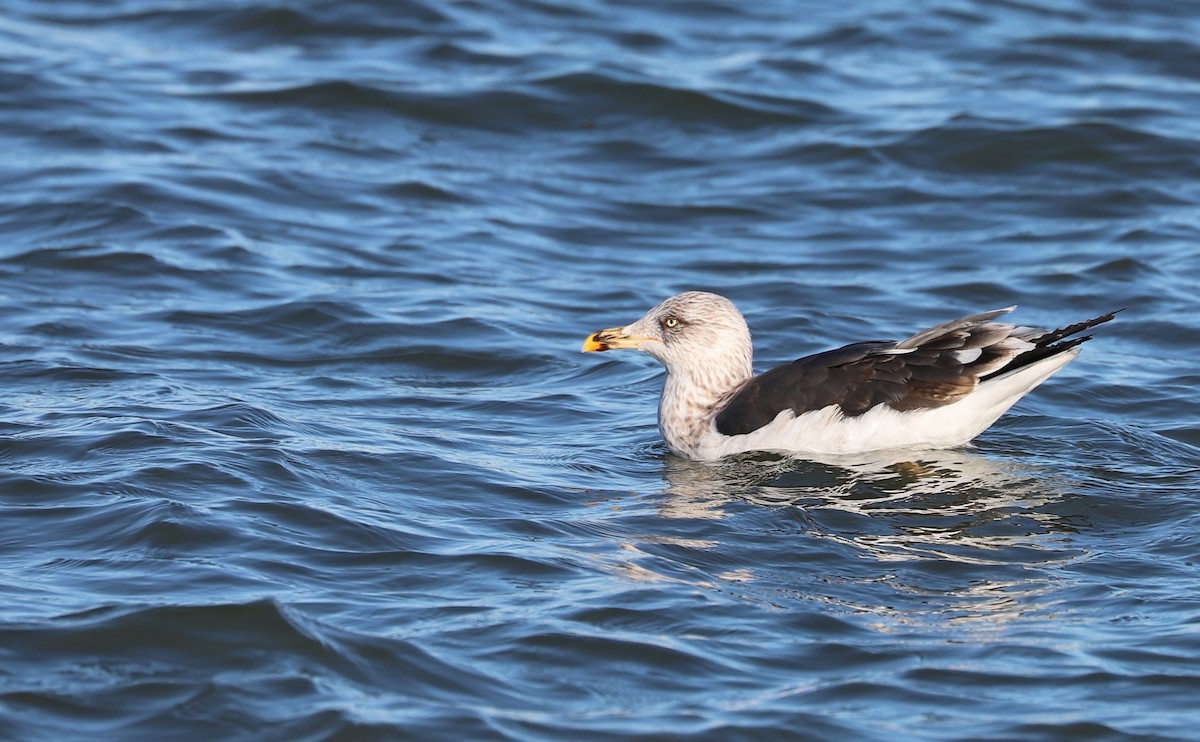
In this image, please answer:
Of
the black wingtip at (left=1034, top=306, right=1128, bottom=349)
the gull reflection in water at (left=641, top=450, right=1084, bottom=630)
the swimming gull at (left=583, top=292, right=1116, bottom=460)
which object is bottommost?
the gull reflection in water at (left=641, top=450, right=1084, bottom=630)

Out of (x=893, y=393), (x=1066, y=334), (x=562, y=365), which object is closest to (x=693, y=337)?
(x=893, y=393)

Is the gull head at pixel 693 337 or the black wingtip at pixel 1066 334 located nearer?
the black wingtip at pixel 1066 334

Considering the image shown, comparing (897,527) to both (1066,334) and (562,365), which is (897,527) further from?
(562,365)

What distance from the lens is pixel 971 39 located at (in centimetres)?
2016

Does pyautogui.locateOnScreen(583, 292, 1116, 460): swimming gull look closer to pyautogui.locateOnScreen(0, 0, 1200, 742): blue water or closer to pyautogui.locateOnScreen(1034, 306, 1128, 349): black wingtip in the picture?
pyautogui.locateOnScreen(1034, 306, 1128, 349): black wingtip

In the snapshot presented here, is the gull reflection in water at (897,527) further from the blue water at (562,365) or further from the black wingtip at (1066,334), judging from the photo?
the black wingtip at (1066,334)

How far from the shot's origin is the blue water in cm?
632

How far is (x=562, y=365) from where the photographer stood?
37.7 ft

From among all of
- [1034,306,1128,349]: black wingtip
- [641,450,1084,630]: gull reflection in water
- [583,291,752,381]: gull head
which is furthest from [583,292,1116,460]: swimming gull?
[583,291,752,381]: gull head

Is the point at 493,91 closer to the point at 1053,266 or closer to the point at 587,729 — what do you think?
the point at 1053,266

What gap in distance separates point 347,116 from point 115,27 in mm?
4082

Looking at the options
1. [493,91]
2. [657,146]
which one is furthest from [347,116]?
[657,146]

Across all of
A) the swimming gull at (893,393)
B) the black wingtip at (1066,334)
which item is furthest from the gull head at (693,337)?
the black wingtip at (1066,334)

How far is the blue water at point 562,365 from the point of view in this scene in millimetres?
6324
